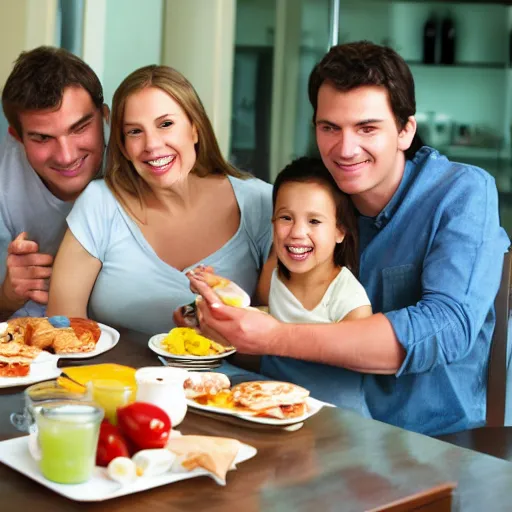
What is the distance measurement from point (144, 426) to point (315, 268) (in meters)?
0.93

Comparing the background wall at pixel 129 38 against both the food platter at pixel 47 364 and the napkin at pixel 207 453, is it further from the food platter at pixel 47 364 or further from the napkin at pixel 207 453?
the napkin at pixel 207 453

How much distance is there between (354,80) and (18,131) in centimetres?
102

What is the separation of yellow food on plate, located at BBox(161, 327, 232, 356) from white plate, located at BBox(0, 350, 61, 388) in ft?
0.76

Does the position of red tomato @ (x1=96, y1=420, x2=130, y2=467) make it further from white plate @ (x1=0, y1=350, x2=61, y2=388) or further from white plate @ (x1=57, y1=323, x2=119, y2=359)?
white plate @ (x1=57, y1=323, x2=119, y2=359)

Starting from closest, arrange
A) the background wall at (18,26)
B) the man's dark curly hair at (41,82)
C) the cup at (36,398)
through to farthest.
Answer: the cup at (36,398)
the man's dark curly hair at (41,82)
the background wall at (18,26)

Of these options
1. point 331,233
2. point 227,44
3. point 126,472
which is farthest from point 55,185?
point 227,44

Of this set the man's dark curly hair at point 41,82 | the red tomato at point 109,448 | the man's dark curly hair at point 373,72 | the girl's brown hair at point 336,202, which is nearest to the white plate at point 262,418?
the red tomato at point 109,448

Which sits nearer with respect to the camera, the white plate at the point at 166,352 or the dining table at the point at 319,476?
the dining table at the point at 319,476

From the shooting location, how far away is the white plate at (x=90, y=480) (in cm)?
114

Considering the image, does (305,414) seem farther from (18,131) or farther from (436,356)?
(18,131)

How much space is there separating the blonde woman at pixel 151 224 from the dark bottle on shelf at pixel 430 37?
3110 mm

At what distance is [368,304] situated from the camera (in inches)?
79.4

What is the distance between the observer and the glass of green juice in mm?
1143

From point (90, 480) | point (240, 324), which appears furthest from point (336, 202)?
point (90, 480)
